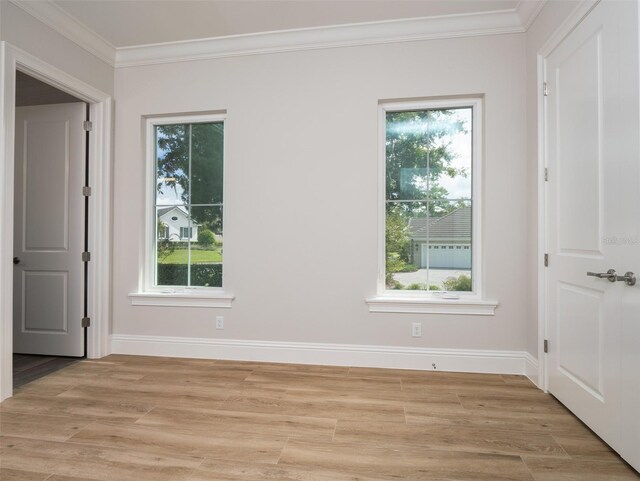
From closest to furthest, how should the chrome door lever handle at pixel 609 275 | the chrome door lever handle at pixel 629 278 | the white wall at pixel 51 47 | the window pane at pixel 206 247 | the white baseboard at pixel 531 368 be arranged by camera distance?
1. the chrome door lever handle at pixel 629 278
2. the chrome door lever handle at pixel 609 275
3. the white wall at pixel 51 47
4. the white baseboard at pixel 531 368
5. the window pane at pixel 206 247

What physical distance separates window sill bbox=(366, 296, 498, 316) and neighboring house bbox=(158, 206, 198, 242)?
1.80 m

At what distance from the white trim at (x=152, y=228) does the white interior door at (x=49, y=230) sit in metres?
0.54

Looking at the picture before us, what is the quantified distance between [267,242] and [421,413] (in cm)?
184

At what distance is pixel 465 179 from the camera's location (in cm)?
322

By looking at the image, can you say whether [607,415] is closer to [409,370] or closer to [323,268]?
[409,370]

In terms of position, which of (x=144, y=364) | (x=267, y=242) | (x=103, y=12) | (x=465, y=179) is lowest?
(x=144, y=364)

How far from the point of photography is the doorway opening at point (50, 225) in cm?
348

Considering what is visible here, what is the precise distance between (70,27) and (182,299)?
2458mm

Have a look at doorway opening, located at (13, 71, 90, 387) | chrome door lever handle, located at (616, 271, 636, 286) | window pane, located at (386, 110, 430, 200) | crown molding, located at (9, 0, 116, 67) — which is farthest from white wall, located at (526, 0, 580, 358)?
doorway opening, located at (13, 71, 90, 387)

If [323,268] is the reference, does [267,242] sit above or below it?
above

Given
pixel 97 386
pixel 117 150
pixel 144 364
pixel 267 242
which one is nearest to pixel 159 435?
pixel 97 386

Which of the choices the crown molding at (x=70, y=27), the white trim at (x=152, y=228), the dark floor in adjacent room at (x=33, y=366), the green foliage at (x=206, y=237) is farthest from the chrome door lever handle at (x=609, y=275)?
the crown molding at (x=70, y=27)

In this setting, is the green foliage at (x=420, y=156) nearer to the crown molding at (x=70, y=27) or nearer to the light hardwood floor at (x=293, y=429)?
the light hardwood floor at (x=293, y=429)

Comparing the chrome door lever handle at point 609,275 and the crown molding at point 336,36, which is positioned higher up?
the crown molding at point 336,36
